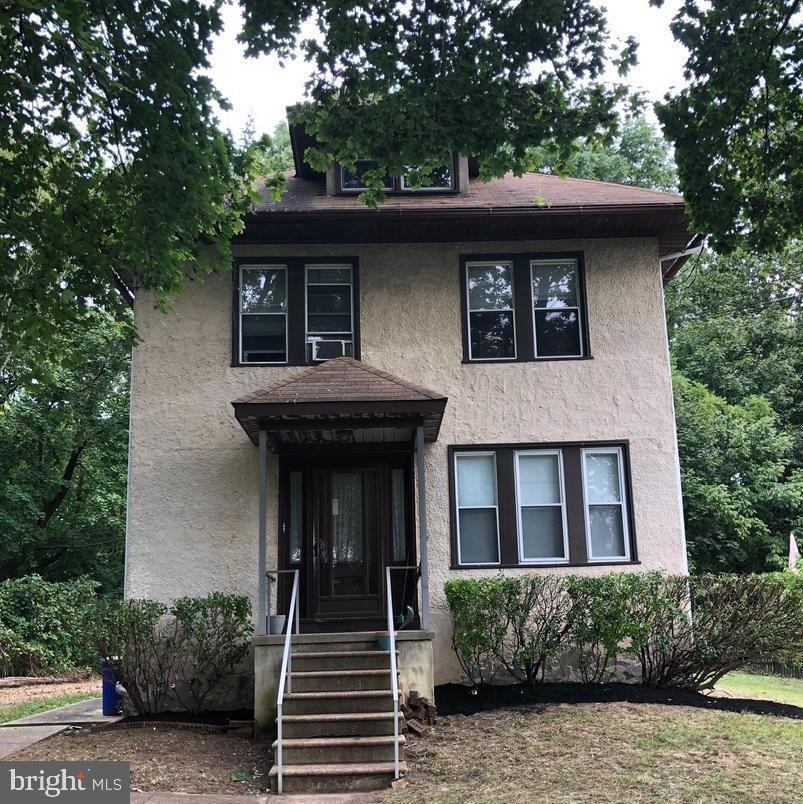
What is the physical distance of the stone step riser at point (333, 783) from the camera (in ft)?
25.8

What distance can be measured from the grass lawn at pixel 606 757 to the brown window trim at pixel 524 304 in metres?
4.75

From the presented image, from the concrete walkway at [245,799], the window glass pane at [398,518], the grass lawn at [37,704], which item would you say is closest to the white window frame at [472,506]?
the window glass pane at [398,518]

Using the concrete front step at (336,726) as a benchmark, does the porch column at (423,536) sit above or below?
above

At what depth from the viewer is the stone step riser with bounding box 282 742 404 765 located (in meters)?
8.21

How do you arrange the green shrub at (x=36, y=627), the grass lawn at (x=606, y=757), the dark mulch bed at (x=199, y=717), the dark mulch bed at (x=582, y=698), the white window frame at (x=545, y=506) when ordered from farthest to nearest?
the green shrub at (x=36, y=627) < the white window frame at (x=545, y=506) < the dark mulch bed at (x=199, y=717) < the dark mulch bed at (x=582, y=698) < the grass lawn at (x=606, y=757)

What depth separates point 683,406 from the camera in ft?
71.5

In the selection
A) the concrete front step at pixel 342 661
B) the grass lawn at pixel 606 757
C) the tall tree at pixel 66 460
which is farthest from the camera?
the tall tree at pixel 66 460

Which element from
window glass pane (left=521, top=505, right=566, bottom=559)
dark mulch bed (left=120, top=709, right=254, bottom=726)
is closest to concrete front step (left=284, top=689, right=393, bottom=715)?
dark mulch bed (left=120, top=709, right=254, bottom=726)

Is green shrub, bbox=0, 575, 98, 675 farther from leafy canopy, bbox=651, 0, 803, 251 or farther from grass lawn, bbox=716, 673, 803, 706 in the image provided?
leafy canopy, bbox=651, 0, 803, 251

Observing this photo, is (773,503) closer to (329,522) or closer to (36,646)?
(329,522)

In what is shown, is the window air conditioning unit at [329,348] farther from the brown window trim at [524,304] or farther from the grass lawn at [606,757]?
the grass lawn at [606,757]

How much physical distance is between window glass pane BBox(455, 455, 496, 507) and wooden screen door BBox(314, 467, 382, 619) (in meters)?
1.15

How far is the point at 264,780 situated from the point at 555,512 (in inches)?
212

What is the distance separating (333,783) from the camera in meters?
7.91
